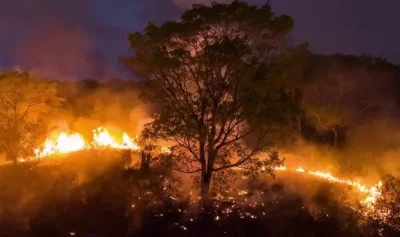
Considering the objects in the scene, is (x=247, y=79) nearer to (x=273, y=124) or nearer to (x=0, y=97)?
(x=273, y=124)

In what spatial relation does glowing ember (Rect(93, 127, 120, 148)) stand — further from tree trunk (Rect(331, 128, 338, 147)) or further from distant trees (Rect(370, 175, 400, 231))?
distant trees (Rect(370, 175, 400, 231))

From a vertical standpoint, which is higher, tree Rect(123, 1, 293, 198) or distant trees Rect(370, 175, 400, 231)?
tree Rect(123, 1, 293, 198)

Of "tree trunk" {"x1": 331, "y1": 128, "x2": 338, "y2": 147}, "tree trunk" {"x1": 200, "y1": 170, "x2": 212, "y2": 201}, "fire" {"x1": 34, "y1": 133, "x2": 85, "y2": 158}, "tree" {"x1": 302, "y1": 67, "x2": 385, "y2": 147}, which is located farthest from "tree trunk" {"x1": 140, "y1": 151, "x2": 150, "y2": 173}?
"tree trunk" {"x1": 331, "y1": 128, "x2": 338, "y2": 147}

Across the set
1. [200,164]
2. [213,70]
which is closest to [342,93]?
[200,164]

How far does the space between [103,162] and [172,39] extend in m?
7.96

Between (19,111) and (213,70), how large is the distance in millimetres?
12856

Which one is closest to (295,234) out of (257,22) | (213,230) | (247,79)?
(213,230)

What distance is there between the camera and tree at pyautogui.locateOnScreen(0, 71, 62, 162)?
22188 mm

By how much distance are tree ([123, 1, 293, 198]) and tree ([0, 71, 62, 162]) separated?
905 centimetres

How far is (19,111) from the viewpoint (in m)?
23.7

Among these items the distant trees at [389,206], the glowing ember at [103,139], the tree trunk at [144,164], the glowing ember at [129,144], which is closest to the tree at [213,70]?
the tree trunk at [144,164]

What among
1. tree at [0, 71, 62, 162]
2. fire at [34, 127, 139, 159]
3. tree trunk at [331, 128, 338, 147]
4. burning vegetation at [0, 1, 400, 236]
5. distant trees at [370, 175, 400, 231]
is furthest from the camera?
tree trunk at [331, 128, 338, 147]

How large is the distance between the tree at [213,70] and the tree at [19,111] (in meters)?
9.05

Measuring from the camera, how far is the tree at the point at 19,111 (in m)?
22.2
